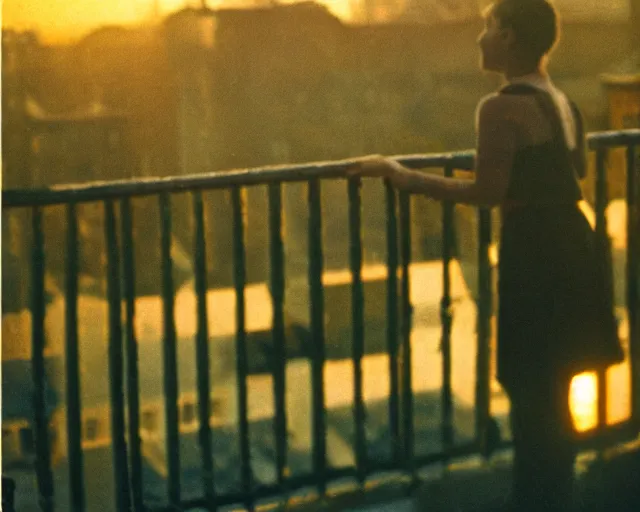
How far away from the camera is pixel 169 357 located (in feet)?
8.23

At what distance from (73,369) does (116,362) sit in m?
0.12

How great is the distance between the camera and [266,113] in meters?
14.8

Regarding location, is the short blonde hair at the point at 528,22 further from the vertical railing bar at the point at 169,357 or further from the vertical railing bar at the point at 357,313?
the vertical railing bar at the point at 169,357

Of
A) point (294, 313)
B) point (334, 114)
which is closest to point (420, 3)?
point (334, 114)

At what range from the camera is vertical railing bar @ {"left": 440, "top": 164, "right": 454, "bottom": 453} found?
271cm

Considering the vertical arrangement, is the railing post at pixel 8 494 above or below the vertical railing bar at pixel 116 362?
below

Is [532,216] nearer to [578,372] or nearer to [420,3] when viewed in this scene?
[578,372]

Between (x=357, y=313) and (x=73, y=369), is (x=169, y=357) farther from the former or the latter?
(x=357, y=313)

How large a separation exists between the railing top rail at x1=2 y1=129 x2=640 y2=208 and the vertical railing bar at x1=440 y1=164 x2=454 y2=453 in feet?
0.53

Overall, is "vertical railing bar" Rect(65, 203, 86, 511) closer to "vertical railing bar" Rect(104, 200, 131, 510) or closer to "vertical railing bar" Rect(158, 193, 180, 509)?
"vertical railing bar" Rect(104, 200, 131, 510)

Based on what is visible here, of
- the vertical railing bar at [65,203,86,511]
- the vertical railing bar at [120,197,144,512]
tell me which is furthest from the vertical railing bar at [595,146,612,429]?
the vertical railing bar at [65,203,86,511]

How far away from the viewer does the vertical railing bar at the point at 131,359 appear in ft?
8.04

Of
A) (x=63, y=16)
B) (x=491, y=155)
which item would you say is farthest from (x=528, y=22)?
(x=63, y=16)

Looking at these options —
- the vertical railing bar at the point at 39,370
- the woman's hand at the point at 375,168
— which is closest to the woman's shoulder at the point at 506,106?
the woman's hand at the point at 375,168
